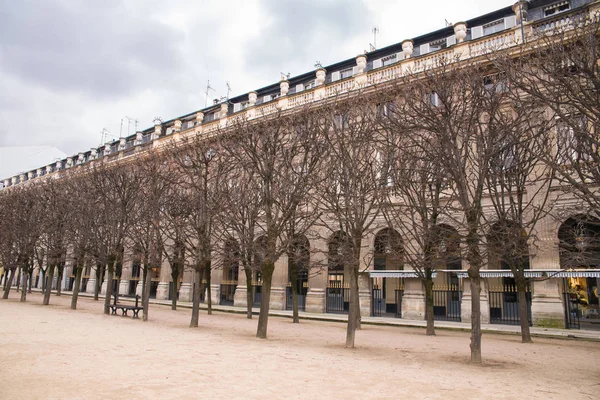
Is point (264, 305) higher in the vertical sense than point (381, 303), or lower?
higher

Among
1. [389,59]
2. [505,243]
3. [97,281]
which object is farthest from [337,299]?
[97,281]

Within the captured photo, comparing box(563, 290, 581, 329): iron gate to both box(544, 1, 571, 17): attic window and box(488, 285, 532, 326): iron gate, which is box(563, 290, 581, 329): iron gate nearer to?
box(488, 285, 532, 326): iron gate

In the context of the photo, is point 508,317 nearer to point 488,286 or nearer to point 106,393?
point 488,286

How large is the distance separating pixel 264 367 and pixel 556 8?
2536 centimetres

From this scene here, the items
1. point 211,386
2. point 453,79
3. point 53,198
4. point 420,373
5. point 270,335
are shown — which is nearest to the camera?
point 211,386

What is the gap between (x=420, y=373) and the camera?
31.3ft

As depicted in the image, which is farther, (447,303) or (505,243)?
(447,303)

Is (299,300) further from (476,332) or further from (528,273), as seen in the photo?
(476,332)

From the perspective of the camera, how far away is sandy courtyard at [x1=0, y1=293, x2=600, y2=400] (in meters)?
7.29

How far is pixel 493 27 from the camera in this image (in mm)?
26781

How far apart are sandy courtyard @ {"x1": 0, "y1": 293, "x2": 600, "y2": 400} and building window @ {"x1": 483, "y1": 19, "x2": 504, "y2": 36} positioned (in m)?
19.0

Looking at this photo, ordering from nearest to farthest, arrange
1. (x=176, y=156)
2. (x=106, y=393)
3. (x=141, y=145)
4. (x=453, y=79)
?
(x=106, y=393) → (x=453, y=79) → (x=176, y=156) → (x=141, y=145)

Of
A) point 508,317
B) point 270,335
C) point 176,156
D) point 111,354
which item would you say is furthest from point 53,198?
point 508,317

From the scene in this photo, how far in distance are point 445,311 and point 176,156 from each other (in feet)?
61.4
